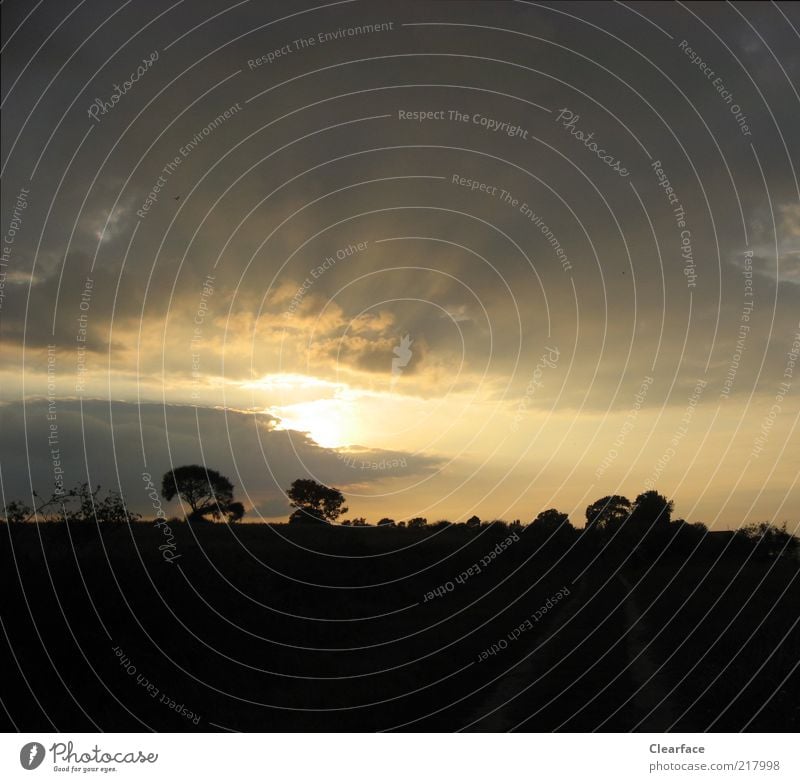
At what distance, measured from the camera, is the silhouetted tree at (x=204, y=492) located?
2397 centimetres

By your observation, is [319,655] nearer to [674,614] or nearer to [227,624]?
[227,624]

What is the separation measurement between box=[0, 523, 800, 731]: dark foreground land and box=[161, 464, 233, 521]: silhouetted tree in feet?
3.61

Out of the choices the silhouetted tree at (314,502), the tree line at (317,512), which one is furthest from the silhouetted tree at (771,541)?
the silhouetted tree at (314,502)

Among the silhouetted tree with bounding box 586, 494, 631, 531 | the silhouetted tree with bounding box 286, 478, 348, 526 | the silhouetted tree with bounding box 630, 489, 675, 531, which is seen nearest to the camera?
the silhouetted tree with bounding box 286, 478, 348, 526

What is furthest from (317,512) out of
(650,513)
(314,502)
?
(650,513)

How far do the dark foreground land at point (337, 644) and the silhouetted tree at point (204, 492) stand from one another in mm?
1101

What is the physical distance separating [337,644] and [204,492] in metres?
8.61

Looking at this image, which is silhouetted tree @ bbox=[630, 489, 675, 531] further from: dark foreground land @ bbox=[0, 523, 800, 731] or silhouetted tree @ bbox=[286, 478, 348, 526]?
silhouetted tree @ bbox=[286, 478, 348, 526]

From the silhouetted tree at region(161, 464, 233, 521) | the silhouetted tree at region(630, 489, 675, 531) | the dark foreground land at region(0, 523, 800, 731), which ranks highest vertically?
the silhouetted tree at region(161, 464, 233, 521)

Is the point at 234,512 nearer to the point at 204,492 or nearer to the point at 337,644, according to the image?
the point at 204,492

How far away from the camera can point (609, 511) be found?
3041 cm

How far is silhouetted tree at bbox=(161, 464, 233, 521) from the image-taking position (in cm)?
2397

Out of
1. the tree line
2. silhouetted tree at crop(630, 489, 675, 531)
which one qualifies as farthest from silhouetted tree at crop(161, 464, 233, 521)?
silhouetted tree at crop(630, 489, 675, 531)

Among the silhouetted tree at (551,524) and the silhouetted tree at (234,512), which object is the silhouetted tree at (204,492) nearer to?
the silhouetted tree at (234,512)
